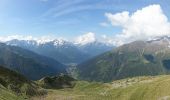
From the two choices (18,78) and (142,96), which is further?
(18,78)

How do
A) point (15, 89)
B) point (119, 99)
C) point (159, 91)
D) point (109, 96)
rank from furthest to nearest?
point (109, 96) → point (119, 99) → point (159, 91) → point (15, 89)

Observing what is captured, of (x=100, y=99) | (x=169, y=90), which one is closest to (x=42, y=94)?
(x=100, y=99)

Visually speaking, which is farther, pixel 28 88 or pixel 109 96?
pixel 109 96

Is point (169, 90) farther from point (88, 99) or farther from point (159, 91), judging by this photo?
point (88, 99)

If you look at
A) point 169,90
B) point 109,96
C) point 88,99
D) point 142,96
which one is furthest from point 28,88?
point 169,90

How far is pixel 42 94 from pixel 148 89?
65.9 metres

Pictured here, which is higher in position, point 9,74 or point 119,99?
point 9,74

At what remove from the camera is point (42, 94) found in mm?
177250

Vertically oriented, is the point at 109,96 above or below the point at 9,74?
below

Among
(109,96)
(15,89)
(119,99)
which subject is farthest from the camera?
(109,96)

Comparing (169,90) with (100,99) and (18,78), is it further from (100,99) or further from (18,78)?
(18,78)

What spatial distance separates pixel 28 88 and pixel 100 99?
4544cm

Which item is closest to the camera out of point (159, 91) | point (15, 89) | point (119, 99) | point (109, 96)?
point (15, 89)

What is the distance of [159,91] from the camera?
168m
